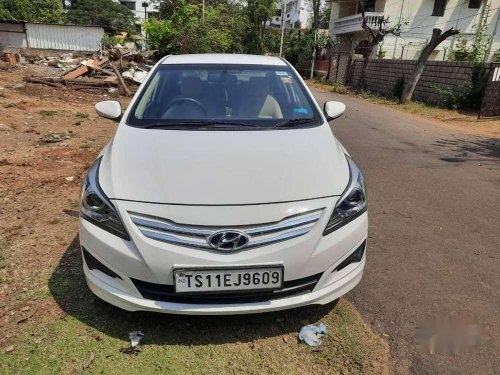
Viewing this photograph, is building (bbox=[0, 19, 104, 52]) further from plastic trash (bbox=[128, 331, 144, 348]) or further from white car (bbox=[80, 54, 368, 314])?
plastic trash (bbox=[128, 331, 144, 348])

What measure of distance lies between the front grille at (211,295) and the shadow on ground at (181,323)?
1.15ft

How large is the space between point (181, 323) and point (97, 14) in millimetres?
64429

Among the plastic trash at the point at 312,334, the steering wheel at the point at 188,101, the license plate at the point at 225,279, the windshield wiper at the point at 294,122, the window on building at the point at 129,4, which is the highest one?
the window on building at the point at 129,4

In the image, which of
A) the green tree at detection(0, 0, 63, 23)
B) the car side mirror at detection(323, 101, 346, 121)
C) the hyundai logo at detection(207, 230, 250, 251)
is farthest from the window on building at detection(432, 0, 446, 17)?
the green tree at detection(0, 0, 63, 23)

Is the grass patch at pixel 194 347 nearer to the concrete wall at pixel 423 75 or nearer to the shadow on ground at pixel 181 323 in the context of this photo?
the shadow on ground at pixel 181 323

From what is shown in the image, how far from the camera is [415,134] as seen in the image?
975 centimetres

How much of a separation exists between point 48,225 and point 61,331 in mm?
1629

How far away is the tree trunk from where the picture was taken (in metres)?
15.5

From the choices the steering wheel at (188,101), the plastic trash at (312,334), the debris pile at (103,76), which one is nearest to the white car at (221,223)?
the plastic trash at (312,334)

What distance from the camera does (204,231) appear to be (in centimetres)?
214

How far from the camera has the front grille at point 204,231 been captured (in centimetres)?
213

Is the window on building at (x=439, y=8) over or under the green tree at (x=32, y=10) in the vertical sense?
over

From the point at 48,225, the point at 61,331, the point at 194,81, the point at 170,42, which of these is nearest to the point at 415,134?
the point at 194,81

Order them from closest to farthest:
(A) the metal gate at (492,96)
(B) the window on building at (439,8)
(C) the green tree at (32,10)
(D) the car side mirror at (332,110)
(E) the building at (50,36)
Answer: (D) the car side mirror at (332,110), (A) the metal gate at (492,96), (E) the building at (50,36), (B) the window on building at (439,8), (C) the green tree at (32,10)
